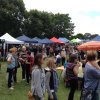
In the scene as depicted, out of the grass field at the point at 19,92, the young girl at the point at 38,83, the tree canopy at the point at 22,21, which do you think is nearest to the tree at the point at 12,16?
the tree canopy at the point at 22,21

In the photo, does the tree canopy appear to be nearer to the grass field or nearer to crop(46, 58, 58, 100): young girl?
the grass field

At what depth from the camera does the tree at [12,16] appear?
59.9 meters

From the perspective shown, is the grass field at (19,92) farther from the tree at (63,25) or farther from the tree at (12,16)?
the tree at (63,25)

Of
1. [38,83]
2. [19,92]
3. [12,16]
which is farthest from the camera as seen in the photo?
[12,16]

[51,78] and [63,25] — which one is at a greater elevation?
[63,25]

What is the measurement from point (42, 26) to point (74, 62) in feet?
206

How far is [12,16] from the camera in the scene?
2394 inches

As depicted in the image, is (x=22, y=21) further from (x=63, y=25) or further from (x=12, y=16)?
(x=63, y=25)

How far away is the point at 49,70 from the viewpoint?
8.01 meters

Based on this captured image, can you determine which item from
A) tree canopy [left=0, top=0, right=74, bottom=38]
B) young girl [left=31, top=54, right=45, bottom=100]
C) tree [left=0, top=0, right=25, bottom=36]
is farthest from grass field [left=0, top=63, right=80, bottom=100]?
tree canopy [left=0, top=0, right=74, bottom=38]

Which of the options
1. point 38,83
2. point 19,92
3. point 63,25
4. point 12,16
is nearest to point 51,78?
point 38,83

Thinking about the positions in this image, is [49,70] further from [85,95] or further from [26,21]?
[26,21]

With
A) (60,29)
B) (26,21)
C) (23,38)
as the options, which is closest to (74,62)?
(23,38)

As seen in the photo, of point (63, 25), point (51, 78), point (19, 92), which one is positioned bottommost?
point (19, 92)
